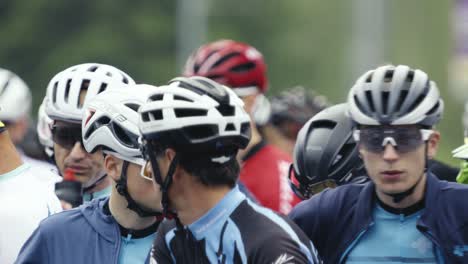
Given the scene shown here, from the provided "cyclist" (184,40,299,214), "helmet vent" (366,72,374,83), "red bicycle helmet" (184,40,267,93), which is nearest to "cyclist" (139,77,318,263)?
"helmet vent" (366,72,374,83)

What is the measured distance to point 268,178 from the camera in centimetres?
1161

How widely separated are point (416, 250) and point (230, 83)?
535 cm

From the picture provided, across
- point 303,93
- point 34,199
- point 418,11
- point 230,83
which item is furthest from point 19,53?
point 34,199

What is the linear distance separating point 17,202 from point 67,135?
4.11ft

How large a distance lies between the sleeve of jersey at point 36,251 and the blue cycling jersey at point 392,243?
63.8 inches

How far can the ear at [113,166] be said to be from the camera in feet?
26.3

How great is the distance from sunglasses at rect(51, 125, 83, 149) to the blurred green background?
30076 millimetres

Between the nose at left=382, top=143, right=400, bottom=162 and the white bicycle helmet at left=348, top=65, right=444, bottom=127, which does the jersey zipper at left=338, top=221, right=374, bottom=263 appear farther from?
the white bicycle helmet at left=348, top=65, right=444, bottom=127

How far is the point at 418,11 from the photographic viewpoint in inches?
2154

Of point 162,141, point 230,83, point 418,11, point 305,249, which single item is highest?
point 162,141

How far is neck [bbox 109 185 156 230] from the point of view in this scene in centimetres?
799

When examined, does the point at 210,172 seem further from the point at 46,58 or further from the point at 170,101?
the point at 46,58

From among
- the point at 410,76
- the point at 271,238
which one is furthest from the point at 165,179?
the point at 410,76

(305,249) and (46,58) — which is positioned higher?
(305,249)
